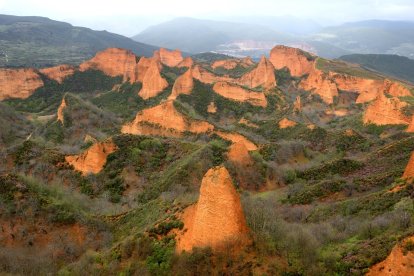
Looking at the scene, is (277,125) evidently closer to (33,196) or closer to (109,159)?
(109,159)

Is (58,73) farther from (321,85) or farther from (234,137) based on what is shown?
(234,137)

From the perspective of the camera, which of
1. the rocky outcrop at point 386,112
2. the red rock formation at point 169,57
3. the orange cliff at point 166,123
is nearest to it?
the orange cliff at point 166,123

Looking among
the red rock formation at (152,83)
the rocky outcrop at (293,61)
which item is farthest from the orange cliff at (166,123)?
the rocky outcrop at (293,61)

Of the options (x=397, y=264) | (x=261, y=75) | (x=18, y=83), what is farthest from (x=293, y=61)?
(x=397, y=264)

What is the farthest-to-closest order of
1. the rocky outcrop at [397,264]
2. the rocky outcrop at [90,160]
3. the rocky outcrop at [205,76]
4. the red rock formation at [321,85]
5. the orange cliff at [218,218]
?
the rocky outcrop at [205,76], the red rock formation at [321,85], the rocky outcrop at [90,160], the orange cliff at [218,218], the rocky outcrop at [397,264]

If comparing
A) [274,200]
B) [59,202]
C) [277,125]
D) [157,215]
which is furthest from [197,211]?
[277,125]

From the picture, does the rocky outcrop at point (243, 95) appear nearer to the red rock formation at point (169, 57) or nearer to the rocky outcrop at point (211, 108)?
the rocky outcrop at point (211, 108)
